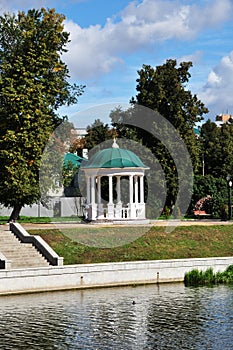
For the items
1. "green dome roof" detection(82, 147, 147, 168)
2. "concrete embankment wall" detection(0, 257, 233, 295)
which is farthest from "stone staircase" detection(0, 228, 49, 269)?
"green dome roof" detection(82, 147, 147, 168)

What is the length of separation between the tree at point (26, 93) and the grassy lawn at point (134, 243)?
4.45 metres

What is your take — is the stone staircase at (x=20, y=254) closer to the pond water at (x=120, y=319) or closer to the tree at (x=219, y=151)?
the pond water at (x=120, y=319)

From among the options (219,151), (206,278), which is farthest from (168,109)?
(206,278)

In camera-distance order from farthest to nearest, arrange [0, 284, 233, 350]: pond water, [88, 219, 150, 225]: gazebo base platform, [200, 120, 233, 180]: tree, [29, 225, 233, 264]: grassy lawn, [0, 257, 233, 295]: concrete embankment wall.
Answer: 1. [200, 120, 233, 180]: tree
2. [88, 219, 150, 225]: gazebo base platform
3. [29, 225, 233, 264]: grassy lawn
4. [0, 257, 233, 295]: concrete embankment wall
5. [0, 284, 233, 350]: pond water

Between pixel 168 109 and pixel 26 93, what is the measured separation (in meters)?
16.2

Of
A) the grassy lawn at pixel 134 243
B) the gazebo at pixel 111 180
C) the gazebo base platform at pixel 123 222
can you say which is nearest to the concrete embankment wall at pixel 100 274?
the grassy lawn at pixel 134 243

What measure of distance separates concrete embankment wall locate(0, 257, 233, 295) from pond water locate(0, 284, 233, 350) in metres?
0.56

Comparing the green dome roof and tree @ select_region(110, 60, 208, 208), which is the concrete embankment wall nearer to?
the green dome roof

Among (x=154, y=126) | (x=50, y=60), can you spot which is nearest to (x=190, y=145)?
(x=154, y=126)

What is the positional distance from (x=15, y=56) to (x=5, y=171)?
595 centimetres

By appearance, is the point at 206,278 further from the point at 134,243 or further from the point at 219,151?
the point at 219,151

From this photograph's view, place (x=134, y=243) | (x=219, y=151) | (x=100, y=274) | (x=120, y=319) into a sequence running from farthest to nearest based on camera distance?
(x=219, y=151) < (x=134, y=243) < (x=100, y=274) < (x=120, y=319)

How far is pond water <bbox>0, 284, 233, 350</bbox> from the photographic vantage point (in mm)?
17250

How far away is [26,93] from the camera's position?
1377 inches
